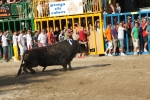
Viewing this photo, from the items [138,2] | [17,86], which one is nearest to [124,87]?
[17,86]

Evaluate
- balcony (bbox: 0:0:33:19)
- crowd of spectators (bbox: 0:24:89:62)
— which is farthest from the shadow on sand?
balcony (bbox: 0:0:33:19)

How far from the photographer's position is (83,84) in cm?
1391

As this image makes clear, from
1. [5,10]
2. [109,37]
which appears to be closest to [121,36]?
[109,37]

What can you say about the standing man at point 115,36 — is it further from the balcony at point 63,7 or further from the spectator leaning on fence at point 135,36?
the balcony at point 63,7

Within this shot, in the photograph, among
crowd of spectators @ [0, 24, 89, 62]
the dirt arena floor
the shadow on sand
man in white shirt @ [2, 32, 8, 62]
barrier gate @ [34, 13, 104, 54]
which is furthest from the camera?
man in white shirt @ [2, 32, 8, 62]

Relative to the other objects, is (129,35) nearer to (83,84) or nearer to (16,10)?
(16,10)

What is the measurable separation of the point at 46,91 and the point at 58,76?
10.7ft

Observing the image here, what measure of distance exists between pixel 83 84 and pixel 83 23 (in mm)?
12929

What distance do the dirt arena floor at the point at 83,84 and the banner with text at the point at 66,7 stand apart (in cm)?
810

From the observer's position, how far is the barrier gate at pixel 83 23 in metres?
25.1

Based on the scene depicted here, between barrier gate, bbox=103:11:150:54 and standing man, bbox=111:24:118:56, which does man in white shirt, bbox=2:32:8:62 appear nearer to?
barrier gate, bbox=103:11:150:54

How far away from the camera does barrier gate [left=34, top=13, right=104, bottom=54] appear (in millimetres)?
25109

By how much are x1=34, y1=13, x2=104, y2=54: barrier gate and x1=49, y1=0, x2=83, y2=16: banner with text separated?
0.98 feet

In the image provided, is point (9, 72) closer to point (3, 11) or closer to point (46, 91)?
point (46, 91)
